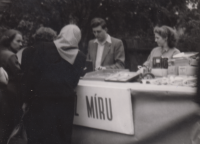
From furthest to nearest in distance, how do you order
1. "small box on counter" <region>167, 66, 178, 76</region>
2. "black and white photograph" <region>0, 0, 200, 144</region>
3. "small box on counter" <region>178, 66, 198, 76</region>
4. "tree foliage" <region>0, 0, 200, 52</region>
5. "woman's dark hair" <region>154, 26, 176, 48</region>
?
"tree foliage" <region>0, 0, 200, 52</region>
"woman's dark hair" <region>154, 26, 176, 48</region>
"small box on counter" <region>167, 66, 178, 76</region>
"small box on counter" <region>178, 66, 198, 76</region>
"black and white photograph" <region>0, 0, 200, 144</region>

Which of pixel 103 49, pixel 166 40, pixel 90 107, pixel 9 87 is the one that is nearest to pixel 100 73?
pixel 90 107

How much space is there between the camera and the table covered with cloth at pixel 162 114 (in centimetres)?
202

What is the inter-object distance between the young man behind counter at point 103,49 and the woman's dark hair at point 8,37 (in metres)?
0.89

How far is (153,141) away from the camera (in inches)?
85.0

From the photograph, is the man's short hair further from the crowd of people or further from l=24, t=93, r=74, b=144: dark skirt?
l=24, t=93, r=74, b=144: dark skirt

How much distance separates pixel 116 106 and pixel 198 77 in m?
0.73

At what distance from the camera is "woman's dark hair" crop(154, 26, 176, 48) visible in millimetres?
2729

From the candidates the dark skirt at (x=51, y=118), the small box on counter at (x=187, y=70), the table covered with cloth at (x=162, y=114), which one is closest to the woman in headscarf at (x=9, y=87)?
the dark skirt at (x=51, y=118)

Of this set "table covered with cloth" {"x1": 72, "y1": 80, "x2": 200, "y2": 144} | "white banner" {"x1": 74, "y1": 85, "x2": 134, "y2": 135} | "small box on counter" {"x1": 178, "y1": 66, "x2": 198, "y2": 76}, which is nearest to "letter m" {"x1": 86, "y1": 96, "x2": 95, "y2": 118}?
"white banner" {"x1": 74, "y1": 85, "x2": 134, "y2": 135}

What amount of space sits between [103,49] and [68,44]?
2.55 ft

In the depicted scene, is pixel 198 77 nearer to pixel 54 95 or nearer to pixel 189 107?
pixel 189 107

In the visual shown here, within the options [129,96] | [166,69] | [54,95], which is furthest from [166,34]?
[54,95]

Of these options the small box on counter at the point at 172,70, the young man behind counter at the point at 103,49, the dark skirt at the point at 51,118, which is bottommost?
the dark skirt at the point at 51,118

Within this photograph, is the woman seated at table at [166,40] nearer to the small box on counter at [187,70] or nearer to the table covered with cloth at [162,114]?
the small box on counter at [187,70]
